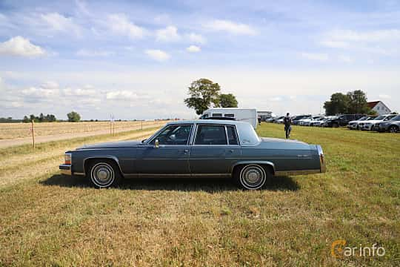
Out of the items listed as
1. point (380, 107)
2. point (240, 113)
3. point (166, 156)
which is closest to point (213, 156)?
point (166, 156)

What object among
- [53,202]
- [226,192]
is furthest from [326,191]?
[53,202]

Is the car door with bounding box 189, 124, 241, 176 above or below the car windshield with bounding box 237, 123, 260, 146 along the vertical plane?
below

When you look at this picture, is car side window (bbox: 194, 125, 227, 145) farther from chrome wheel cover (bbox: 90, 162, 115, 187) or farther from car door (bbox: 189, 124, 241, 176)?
chrome wheel cover (bbox: 90, 162, 115, 187)

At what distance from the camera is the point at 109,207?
4152 millimetres

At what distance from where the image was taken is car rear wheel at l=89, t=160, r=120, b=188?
524 cm

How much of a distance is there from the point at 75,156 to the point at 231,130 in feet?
10.4

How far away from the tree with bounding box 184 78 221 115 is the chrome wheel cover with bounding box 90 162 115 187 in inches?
2417

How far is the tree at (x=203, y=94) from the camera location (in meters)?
66.7

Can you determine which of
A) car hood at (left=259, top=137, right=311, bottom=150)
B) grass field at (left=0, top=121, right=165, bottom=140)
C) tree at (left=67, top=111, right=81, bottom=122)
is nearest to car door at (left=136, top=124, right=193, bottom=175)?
car hood at (left=259, top=137, right=311, bottom=150)

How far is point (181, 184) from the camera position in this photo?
18.0 ft

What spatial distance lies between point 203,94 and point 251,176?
62.8 metres

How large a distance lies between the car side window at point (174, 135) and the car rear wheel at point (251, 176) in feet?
3.97

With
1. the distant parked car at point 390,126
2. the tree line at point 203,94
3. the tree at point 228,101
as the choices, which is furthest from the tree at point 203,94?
the distant parked car at point 390,126

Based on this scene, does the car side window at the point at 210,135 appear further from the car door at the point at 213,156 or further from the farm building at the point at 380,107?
the farm building at the point at 380,107
